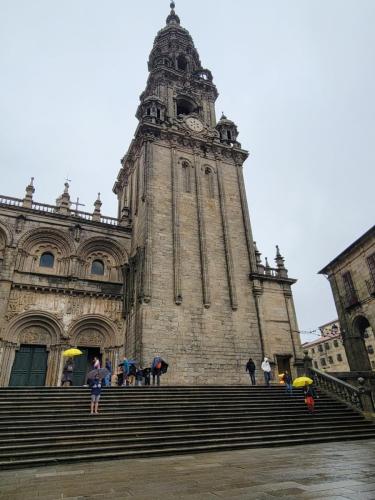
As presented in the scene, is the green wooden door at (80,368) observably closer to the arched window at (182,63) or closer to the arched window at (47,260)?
the arched window at (47,260)

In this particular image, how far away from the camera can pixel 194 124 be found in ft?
98.6

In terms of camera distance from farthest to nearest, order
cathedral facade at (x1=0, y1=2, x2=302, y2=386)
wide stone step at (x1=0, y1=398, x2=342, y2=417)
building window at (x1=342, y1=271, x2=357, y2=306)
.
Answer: building window at (x1=342, y1=271, x2=357, y2=306), cathedral facade at (x1=0, y1=2, x2=302, y2=386), wide stone step at (x1=0, y1=398, x2=342, y2=417)

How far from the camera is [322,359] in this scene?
60.8 metres

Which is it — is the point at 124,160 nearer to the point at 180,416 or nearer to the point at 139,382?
the point at 139,382

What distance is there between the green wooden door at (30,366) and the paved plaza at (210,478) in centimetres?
1308

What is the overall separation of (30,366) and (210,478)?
658 inches

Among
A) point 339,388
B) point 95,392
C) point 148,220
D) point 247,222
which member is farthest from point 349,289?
point 95,392

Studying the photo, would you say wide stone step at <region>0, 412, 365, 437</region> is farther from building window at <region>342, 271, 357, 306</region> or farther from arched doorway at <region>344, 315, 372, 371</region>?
building window at <region>342, 271, 357, 306</region>

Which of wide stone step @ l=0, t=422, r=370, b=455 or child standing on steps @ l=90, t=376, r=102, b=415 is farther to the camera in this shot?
child standing on steps @ l=90, t=376, r=102, b=415

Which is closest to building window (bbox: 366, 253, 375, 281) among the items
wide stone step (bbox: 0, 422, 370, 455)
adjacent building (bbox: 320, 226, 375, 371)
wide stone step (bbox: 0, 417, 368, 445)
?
adjacent building (bbox: 320, 226, 375, 371)

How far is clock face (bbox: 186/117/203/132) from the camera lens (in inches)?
1166

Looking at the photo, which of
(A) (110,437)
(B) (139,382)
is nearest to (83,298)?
(B) (139,382)

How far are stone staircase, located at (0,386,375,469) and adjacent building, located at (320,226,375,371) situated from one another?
1105 centimetres

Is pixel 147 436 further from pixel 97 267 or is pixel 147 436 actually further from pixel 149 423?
pixel 97 267
